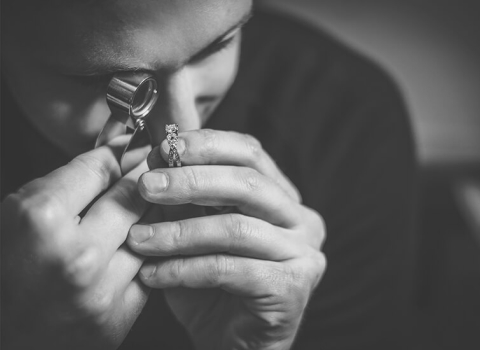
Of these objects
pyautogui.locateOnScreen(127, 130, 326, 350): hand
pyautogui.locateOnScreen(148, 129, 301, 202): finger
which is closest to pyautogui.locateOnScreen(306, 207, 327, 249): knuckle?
pyautogui.locateOnScreen(127, 130, 326, 350): hand

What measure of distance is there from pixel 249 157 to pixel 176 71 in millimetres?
120

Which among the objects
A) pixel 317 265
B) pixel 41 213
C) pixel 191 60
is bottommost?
pixel 317 265

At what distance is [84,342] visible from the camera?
1.52 ft

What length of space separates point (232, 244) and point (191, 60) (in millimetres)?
201

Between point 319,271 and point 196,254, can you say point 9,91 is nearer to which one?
point 196,254

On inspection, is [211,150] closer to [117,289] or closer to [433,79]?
[117,289]

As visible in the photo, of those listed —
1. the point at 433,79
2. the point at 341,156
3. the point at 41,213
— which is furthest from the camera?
the point at 433,79

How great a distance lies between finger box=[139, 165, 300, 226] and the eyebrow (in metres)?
0.11

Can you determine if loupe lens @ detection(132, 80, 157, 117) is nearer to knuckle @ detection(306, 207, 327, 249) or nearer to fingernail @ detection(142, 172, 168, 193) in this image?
fingernail @ detection(142, 172, 168, 193)

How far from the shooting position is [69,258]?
41 centimetres

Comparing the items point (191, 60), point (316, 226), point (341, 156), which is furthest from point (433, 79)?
point (191, 60)

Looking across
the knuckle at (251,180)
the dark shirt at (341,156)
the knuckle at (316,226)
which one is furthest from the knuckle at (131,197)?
the dark shirt at (341,156)

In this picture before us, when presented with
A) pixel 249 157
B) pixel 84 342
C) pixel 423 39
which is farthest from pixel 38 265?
pixel 423 39

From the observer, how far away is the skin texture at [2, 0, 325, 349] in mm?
416
